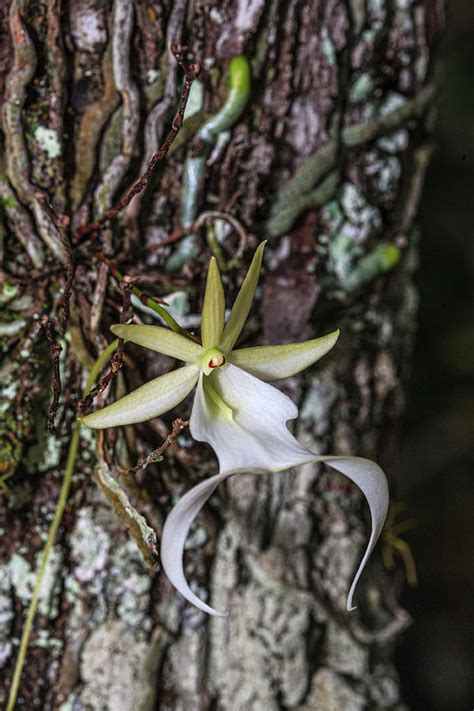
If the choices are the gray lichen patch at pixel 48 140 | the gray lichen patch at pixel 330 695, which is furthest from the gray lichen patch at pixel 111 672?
the gray lichen patch at pixel 48 140

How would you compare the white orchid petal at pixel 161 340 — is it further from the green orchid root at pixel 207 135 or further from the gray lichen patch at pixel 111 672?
the gray lichen patch at pixel 111 672

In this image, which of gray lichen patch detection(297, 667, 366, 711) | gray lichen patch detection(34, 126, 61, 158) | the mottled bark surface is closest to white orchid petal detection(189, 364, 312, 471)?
the mottled bark surface

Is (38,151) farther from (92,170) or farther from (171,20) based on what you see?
(171,20)

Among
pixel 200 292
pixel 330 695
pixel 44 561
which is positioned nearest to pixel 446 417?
pixel 330 695

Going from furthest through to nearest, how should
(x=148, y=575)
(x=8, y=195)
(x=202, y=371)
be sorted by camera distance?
(x=148, y=575)
(x=8, y=195)
(x=202, y=371)

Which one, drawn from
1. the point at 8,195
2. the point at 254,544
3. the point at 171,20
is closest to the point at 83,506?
the point at 254,544

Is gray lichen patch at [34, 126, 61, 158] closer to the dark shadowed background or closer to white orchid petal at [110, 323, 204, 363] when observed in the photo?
white orchid petal at [110, 323, 204, 363]
